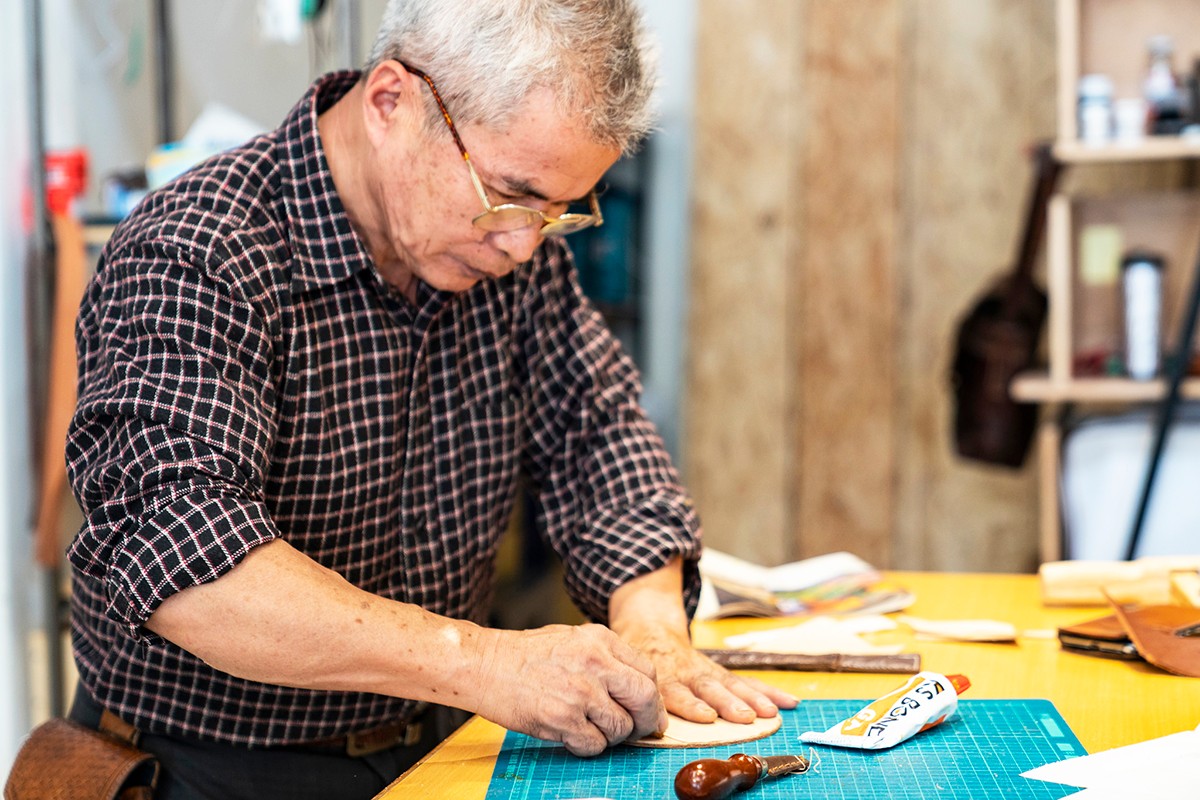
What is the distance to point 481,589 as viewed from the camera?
4.89 ft

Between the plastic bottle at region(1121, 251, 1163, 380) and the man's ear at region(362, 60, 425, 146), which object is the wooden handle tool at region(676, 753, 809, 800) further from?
the plastic bottle at region(1121, 251, 1163, 380)

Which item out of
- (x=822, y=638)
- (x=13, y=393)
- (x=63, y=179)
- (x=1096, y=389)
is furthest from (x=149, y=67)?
(x=1096, y=389)

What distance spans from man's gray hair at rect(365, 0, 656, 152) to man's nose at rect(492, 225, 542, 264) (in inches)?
4.6

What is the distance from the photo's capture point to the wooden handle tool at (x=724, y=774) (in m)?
0.92

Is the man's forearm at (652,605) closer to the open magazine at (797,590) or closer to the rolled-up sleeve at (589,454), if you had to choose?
the rolled-up sleeve at (589,454)

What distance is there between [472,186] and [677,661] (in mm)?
524

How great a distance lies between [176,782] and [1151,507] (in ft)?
7.56

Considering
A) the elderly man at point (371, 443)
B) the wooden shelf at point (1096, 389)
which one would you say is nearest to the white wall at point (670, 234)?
the wooden shelf at point (1096, 389)

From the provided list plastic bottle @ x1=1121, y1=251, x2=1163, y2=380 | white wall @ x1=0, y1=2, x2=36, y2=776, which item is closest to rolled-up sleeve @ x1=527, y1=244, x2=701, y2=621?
white wall @ x1=0, y1=2, x2=36, y2=776

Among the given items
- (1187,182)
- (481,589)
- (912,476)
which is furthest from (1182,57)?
(481,589)

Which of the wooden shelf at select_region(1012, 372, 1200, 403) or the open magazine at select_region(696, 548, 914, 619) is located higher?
the wooden shelf at select_region(1012, 372, 1200, 403)

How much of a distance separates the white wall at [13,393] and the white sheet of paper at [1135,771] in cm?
175

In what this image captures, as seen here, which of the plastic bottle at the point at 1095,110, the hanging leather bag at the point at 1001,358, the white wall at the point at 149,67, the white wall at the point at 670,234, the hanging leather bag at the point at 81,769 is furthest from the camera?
the white wall at the point at 670,234

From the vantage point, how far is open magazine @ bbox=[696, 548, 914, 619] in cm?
164
